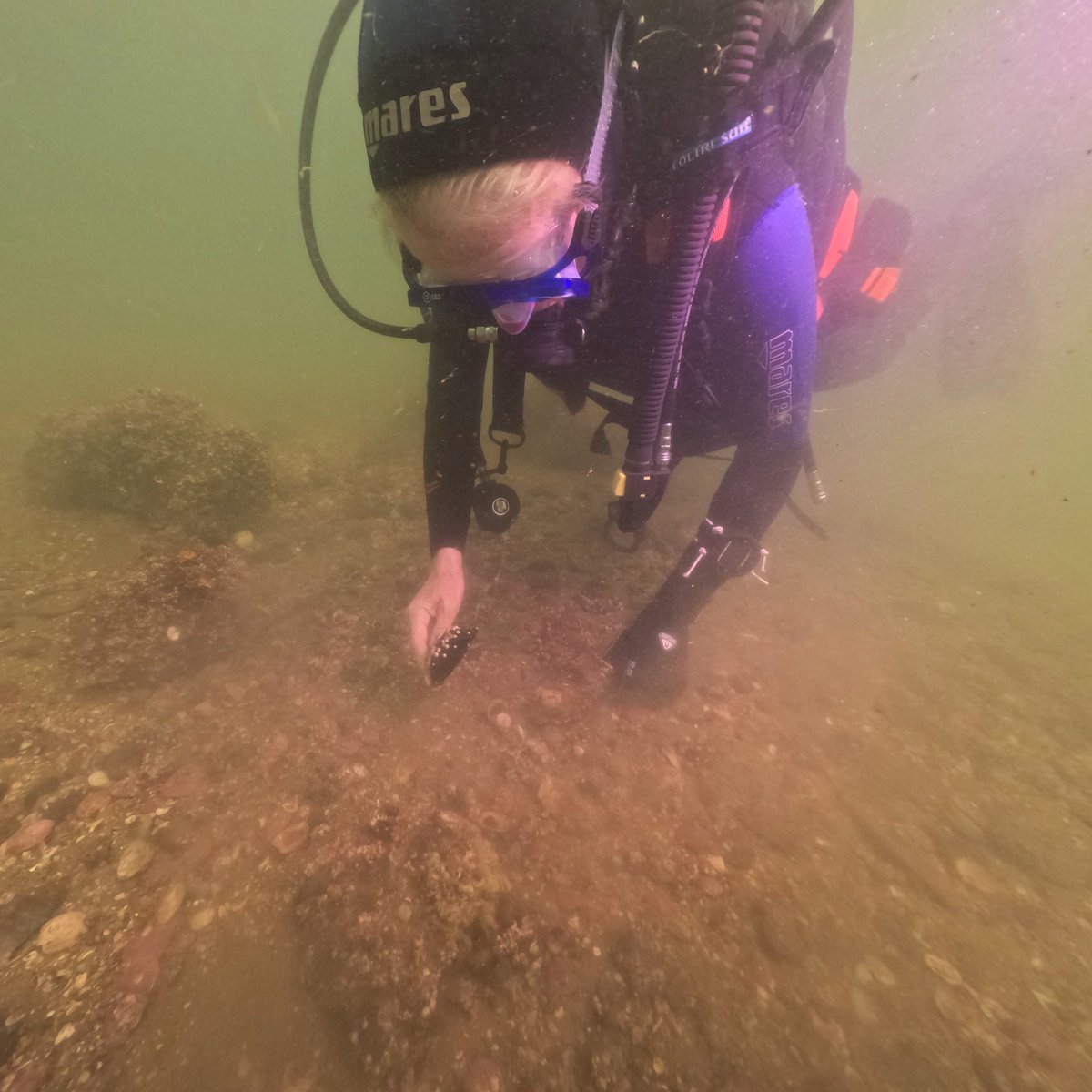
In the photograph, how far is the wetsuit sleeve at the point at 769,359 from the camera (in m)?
→ 2.16

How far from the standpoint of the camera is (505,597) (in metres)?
3.47

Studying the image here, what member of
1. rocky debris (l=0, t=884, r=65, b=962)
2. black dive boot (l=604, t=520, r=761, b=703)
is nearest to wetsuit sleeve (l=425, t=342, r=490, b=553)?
black dive boot (l=604, t=520, r=761, b=703)

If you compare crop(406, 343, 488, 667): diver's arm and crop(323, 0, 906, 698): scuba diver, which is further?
crop(406, 343, 488, 667): diver's arm

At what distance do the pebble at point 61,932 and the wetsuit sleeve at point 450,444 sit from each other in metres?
1.76

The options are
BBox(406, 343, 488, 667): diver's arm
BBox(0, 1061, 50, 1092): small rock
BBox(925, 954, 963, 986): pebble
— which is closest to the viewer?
BBox(0, 1061, 50, 1092): small rock

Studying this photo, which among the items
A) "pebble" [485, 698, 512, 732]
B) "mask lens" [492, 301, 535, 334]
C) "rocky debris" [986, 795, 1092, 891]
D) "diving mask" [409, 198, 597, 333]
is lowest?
"rocky debris" [986, 795, 1092, 891]

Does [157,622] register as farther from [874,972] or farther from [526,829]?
[874,972]

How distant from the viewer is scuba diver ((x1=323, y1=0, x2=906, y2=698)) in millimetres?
1535

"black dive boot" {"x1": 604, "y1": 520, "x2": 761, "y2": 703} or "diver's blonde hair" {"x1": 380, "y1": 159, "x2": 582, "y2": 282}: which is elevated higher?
"diver's blonde hair" {"x1": 380, "y1": 159, "x2": 582, "y2": 282}

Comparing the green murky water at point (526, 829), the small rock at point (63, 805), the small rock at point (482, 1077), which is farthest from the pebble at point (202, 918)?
the small rock at point (482, 1077)

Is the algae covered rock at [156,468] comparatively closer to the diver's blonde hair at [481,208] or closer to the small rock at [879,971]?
the diver's blonde hair at [481,208]

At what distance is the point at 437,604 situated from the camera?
2426mm

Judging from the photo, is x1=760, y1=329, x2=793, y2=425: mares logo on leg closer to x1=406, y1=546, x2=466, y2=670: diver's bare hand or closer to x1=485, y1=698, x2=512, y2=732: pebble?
x1=406, y1=546, x2=466, y2=670: diver's bare hand

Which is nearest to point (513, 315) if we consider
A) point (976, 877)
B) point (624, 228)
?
point (624, 228)
